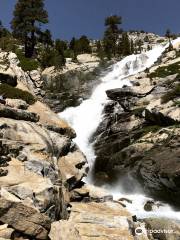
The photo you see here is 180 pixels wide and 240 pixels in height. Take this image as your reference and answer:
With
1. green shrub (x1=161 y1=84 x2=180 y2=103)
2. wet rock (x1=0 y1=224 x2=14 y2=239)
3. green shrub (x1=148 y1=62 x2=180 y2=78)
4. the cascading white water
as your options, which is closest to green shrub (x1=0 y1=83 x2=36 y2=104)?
the cascading white water

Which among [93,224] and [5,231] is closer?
[5,231]

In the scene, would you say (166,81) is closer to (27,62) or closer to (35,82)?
(35,82)

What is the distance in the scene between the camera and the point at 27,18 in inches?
2810

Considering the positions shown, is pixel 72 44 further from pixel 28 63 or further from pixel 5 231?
pixel 5 231

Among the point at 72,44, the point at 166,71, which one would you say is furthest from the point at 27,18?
the point at 166,71

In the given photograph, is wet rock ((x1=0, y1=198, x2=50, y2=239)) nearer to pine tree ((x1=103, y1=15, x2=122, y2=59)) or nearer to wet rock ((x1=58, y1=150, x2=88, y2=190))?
wet rock ((x1=58, y1=150, x2=88, y2=190))

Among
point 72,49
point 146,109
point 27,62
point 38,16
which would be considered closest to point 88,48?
point 72,49

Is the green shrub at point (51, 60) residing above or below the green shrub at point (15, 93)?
above

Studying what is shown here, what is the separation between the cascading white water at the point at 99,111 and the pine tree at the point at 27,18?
1579 centimetres

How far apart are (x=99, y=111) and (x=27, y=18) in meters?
31.3

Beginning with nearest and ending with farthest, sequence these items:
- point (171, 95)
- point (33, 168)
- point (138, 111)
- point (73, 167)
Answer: point (33, 168)
point (73, 167)
point (171, 95)
point (138, 111)

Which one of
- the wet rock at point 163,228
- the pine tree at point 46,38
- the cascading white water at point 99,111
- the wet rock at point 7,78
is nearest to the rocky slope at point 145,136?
the cascading white water at point 99,111

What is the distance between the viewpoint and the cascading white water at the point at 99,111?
32.8 m

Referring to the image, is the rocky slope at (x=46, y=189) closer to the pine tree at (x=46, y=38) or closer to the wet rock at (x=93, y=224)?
the wet rock at (x=93, y=224)
